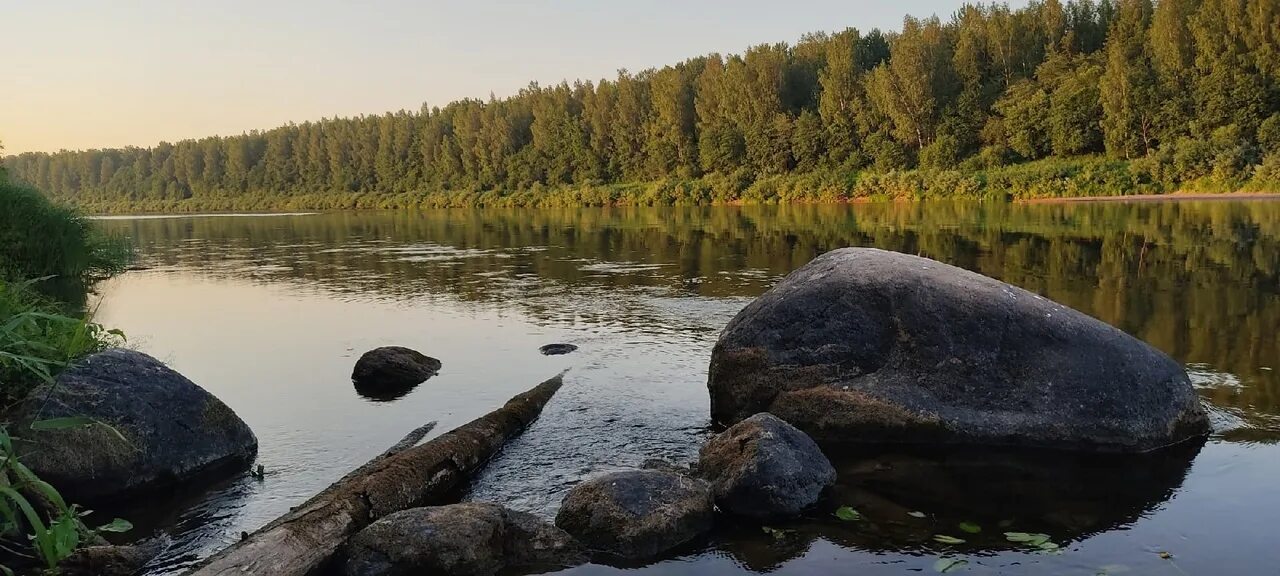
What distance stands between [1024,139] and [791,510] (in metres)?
76.2

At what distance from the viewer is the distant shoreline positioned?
5319 centimetres

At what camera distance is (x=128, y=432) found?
9.39 m

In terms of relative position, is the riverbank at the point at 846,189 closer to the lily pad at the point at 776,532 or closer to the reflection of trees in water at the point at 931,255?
the reflection of trees in water at the point at 931,255

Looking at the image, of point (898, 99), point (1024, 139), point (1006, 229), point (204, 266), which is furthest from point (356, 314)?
point (898, 99)

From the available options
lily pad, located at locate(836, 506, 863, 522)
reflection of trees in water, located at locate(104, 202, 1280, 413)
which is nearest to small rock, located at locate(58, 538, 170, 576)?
lily pad, located at locate(836, 506, 863, 522)

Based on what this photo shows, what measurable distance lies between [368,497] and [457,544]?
1.29m

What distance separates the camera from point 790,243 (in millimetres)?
37031

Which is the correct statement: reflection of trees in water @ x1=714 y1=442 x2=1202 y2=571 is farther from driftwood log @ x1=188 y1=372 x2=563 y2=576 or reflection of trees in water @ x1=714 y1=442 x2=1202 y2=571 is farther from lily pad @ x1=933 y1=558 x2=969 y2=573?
driftwood log @ x1=188 y1=372 x2=563 y2=576

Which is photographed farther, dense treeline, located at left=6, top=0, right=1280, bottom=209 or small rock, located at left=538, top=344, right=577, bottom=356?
dense treeline, located at left=6, top=0, right=1280, bottom=209

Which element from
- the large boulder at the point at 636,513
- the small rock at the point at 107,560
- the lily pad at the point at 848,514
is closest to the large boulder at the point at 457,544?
the large boulder at the point at 636,513

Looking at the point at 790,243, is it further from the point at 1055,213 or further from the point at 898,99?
the point at 898,99

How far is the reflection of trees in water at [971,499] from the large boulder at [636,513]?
0.35 m

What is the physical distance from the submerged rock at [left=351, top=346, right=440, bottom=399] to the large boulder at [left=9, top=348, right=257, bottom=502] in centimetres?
299

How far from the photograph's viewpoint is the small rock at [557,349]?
1554cm
